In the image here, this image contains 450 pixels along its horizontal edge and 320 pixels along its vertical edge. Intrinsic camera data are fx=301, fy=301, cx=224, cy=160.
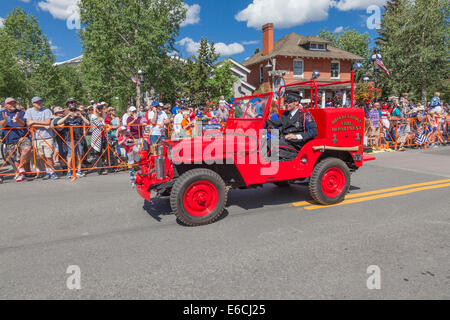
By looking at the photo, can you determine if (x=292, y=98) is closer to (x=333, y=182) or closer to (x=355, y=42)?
(x=333, y=182)

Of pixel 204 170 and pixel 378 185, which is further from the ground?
pixel 204 170

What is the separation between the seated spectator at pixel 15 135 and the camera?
766cm

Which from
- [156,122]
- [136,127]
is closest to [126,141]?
[136,127]

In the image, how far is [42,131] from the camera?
7.95m

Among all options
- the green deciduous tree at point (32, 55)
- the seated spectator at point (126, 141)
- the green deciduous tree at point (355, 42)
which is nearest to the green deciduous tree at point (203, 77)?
the seated spectator at point (126, 141)

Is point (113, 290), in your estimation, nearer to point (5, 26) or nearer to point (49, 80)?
point (49, 80)

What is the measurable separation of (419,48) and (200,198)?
102 ft

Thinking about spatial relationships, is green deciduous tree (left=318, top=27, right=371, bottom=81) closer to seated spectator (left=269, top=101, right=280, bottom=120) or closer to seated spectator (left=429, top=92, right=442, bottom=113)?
seated spectator (left=429, top=92, right=442, bottom=113)

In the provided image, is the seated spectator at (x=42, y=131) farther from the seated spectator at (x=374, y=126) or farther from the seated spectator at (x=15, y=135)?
the seated spectator at (x=374, y=126)

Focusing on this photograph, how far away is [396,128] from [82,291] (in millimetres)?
12707

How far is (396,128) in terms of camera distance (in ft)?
39.8

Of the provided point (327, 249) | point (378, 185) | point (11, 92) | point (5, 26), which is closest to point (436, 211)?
point (378, 185)

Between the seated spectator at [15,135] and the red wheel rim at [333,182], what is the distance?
728cm

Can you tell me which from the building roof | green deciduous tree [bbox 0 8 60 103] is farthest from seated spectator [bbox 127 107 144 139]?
green deciduous tree [bbox 0 8 60 103]
